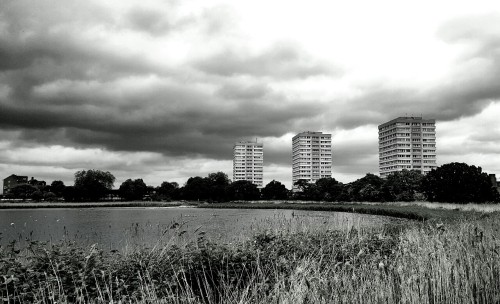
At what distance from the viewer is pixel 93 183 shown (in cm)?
15275

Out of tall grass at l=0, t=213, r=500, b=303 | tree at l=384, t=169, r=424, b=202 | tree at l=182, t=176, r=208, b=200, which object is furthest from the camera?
tree at l=182, t=176, r=208, b=200

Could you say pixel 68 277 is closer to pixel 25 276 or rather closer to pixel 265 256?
pixel 25 276

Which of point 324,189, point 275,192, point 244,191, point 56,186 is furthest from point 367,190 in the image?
point 56,186

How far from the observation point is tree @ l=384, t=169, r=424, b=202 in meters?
93.9

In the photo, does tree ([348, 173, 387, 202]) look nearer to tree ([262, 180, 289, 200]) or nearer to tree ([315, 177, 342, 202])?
tree ([315, 177, 342, 202])

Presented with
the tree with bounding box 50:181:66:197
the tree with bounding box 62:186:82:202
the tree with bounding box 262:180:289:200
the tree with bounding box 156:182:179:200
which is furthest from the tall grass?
the tree with bounding box 50:181:66:197

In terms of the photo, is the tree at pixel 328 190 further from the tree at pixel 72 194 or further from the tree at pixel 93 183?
the tree at pixel 72 194

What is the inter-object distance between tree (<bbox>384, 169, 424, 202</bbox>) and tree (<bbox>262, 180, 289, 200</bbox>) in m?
57.6

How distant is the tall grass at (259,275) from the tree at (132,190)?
154417 millimetres

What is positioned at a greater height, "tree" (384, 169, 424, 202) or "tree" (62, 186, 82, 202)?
"tree" (384, 169, 424, 202)

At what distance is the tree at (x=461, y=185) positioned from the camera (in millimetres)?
71625

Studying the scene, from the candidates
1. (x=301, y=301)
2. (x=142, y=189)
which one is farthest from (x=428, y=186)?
(x=142, y=189)

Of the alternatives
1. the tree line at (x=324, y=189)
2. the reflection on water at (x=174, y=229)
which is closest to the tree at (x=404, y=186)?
the tree line at (x=324, y=189)

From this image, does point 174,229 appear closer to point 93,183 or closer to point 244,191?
point 244,191
